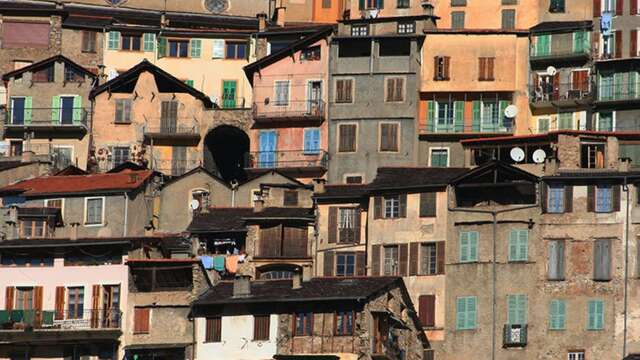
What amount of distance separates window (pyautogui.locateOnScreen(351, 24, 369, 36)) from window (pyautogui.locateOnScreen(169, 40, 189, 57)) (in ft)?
47.5

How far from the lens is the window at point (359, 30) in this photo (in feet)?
393

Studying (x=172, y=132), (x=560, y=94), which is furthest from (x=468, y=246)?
(x=172, y=132)

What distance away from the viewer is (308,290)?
9481cm

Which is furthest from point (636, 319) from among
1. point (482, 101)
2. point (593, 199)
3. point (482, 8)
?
point (482, 8)

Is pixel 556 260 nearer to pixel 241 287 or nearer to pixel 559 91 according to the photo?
pixel 241 287

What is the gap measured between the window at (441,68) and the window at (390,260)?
1748cm

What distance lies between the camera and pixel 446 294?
102 m

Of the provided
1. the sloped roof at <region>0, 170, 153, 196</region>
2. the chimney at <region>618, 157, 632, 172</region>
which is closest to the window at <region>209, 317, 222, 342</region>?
the sloped roof at <region>0, 170, 153, 196</region>

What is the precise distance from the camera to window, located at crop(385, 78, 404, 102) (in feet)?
386

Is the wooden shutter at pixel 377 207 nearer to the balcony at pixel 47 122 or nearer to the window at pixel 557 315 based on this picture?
the window at pixel 557 315

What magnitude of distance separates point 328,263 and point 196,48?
27.2 m

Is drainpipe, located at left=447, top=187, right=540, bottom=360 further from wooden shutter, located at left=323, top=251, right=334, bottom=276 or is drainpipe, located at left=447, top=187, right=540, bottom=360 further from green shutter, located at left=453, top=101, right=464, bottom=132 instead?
green shutter, located at left=453, top=101, right=464, bottom=132

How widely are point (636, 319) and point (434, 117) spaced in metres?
24.0

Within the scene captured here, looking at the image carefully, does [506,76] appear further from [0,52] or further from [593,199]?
[0,52]
